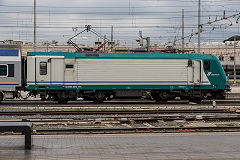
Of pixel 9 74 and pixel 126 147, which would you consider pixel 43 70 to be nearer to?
pixel 9 74

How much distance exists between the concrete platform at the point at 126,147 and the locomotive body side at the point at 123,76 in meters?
13.5

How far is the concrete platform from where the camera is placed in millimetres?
10133

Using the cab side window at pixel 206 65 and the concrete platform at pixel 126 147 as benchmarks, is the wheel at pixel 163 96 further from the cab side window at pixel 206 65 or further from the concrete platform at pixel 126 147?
the concrete platform at pixel 126 147

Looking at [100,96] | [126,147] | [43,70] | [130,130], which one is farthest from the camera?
[100,96]

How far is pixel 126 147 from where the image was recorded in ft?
37.7

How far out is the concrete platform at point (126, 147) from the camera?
10133mm

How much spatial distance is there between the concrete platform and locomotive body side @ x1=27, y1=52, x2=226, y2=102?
13.5m

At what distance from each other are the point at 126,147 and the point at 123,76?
16852 millimetres

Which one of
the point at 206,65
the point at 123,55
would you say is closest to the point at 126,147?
the point at 123,55

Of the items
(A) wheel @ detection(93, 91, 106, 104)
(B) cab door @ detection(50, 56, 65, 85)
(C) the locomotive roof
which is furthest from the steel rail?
(C) the locomotive roof

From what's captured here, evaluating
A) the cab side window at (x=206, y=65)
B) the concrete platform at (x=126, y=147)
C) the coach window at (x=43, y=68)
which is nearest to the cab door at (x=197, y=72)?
the cab side window at (x=206, y=65)

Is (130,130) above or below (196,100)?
below

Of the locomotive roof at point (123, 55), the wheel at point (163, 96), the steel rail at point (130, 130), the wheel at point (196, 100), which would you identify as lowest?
the steel rail at point (130, 130)

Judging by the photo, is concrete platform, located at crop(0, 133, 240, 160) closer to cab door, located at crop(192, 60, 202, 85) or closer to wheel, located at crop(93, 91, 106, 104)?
wheel, located at crop(93, 91, 106, 104)
